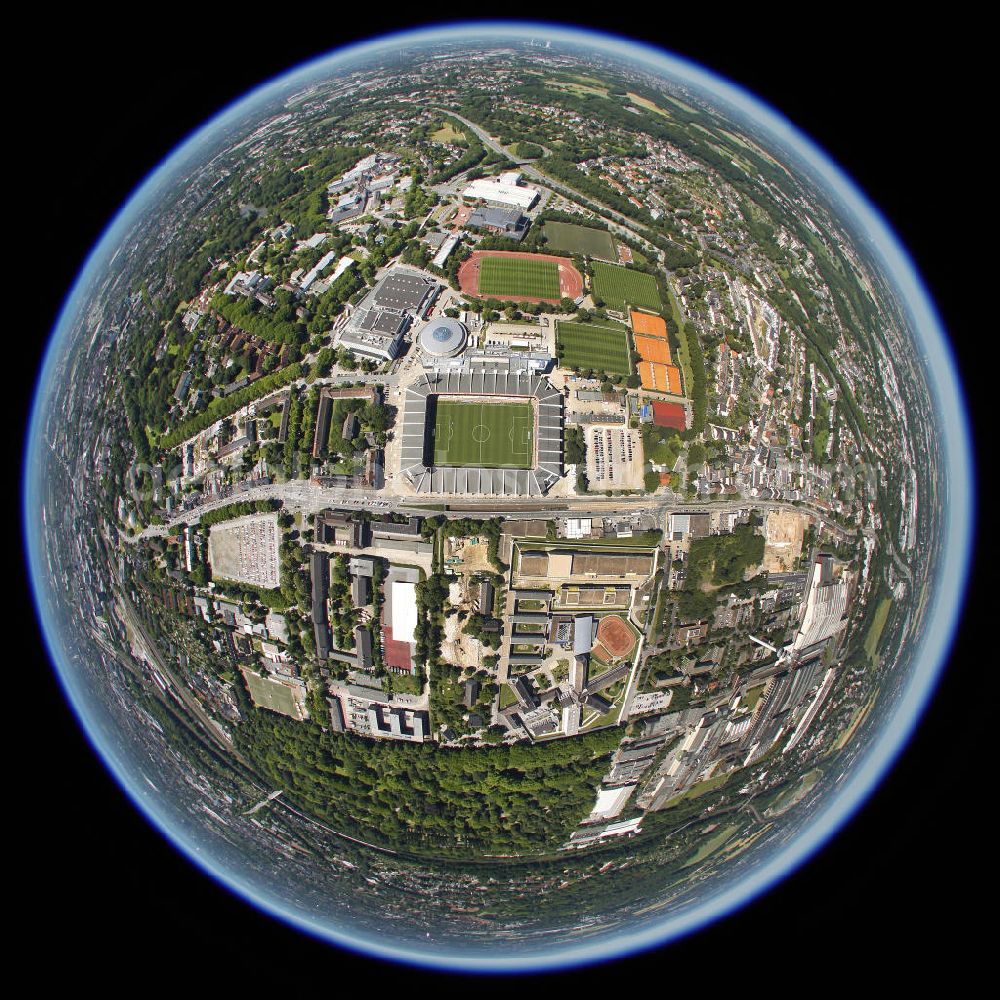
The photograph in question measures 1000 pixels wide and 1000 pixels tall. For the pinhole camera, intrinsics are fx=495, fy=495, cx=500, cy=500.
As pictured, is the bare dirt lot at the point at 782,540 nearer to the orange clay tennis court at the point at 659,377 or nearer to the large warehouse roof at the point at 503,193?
the orange clay tennis court at the point at 659,377

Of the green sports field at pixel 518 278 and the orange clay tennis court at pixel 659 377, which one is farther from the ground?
the green sports field at pixel 518 278

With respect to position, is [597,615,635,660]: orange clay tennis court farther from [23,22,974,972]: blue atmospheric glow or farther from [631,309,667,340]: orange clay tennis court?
[23,22,974,972]: blue atmospheric glow

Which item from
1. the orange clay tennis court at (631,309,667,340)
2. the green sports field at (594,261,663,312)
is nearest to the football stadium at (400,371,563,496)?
the orange clay tennis court at (631,309,667,340)

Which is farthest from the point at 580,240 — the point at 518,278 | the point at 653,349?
the point at 653,349

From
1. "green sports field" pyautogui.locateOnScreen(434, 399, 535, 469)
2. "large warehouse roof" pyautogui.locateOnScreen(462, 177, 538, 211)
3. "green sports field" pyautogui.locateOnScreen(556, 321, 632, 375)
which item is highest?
"large warehouse roof" pyautogui.locateOnScreen(462, 177, 538, 211)

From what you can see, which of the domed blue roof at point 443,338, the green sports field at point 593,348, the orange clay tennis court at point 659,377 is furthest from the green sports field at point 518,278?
the orange clay tennis court at point 659,377

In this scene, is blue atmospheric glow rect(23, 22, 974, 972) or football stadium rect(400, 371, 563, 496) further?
blue atmospheric glow rect(23, 22, 974, 972)
